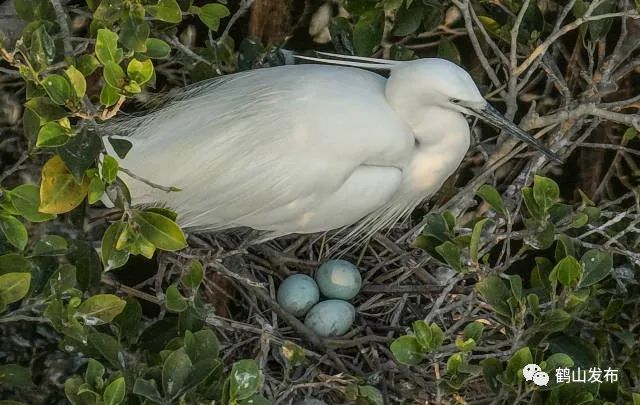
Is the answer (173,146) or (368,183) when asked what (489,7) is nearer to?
(368,183)

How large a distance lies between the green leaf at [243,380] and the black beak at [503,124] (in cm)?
57

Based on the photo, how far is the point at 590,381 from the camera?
1.25 m

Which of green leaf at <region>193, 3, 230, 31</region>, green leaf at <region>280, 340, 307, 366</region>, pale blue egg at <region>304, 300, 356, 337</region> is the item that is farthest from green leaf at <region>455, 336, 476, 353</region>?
green leaf at <region>193, 3, 230, 31</region>

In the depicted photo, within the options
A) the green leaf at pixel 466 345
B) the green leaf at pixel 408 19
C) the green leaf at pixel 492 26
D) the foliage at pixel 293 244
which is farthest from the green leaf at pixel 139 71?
the green leaf at pixel 492 26

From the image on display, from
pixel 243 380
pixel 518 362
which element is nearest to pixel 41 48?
pixel 243 380

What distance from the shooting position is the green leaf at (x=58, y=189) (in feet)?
3.56

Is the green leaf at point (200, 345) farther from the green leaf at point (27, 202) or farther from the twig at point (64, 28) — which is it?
the twig at point (64, 28)

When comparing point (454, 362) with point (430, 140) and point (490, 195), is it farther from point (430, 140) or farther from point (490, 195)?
point (430, 140)

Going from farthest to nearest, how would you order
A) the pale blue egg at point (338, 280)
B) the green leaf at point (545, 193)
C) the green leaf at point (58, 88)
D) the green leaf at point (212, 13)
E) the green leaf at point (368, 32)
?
the pale blue egg at point (338, 280) < the green leaf at point (368, 32) < the green leaf at point (212, 13) < the green leaf at point (545, 193) < the green leaf at point (58, 88)

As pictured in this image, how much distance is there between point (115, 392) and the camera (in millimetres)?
1023

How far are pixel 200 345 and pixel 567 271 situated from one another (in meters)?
0.43

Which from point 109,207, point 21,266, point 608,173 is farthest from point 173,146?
point 608,173

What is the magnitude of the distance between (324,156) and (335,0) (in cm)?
53

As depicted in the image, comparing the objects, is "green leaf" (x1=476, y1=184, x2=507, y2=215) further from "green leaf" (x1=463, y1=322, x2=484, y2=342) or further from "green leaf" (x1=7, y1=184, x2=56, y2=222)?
"green leaf" (x1=7, y1=184, x2=56, y2=222)
